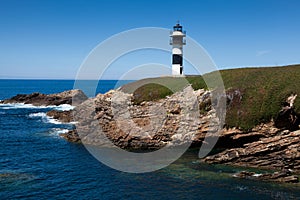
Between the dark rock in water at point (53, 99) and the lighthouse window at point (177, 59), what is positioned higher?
the lighthouse window at point (177, 59)

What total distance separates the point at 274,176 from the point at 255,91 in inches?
654

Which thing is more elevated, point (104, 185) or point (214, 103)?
point (214, 103)

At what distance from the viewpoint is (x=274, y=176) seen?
3347 centimetres

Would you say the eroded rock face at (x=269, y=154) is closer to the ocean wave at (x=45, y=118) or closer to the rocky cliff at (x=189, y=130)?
the rocky cliff at (x=189, y=130)

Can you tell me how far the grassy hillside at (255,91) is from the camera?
43188 millimetres

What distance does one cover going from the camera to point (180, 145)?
4731 centimetres

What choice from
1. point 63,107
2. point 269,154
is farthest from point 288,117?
point 63,107

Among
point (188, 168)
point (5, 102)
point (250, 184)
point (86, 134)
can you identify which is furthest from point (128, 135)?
point (5, 102)

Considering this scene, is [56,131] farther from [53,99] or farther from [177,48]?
[53,99]

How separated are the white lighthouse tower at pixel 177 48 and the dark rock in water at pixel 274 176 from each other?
37.8 metres

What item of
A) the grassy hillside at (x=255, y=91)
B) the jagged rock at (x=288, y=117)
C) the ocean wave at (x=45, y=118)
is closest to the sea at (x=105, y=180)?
the grassy hillside at (x=255, y=91)

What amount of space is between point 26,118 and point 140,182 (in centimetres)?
5591

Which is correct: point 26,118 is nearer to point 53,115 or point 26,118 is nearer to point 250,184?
point 53,115

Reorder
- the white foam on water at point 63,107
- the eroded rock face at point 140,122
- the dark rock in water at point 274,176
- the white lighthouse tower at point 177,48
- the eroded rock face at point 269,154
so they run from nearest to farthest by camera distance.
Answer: the dark rock in water at point 274,176 → the eroded rock face at point 269,154 → the eroded rock face at point 140,122 → the white lighthouse tower at point 177,48 → the white foam on water at point 63,107
